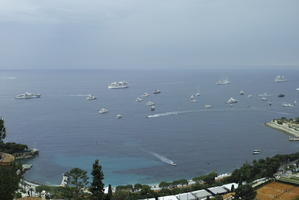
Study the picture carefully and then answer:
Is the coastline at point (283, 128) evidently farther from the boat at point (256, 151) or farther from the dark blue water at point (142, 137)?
the boat at point (256, 151)

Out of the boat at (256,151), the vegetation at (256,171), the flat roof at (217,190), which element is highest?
the vegetation at (256,171)

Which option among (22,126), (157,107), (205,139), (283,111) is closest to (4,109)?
(22,126)

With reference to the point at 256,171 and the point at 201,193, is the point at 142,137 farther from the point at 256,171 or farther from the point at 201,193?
the point at 201,193

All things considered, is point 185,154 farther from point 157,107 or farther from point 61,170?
point 157,107

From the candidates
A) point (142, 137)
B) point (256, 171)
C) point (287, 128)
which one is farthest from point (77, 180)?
point (287, 128)

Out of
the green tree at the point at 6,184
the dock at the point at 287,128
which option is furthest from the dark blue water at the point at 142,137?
the green tree at the point at 6,184

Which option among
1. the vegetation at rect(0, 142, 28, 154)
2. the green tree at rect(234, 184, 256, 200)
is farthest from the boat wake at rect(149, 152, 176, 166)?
the vegetation at rect(0, 142, 28, 154)

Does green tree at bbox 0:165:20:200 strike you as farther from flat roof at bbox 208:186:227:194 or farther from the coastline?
the coastline

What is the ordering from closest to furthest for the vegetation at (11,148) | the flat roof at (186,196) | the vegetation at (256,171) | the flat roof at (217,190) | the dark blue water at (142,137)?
the flat roof at (186,196) → the flat roof at (217,190) → the vegetation at (256,171) → the dark blue water at (142,137) → the vegetation at (11,148)

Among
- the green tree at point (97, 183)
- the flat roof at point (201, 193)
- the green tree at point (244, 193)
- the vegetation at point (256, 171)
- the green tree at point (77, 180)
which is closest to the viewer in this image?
the green tree at point (97, 183)

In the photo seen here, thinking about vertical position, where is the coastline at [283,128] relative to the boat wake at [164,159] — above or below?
above
